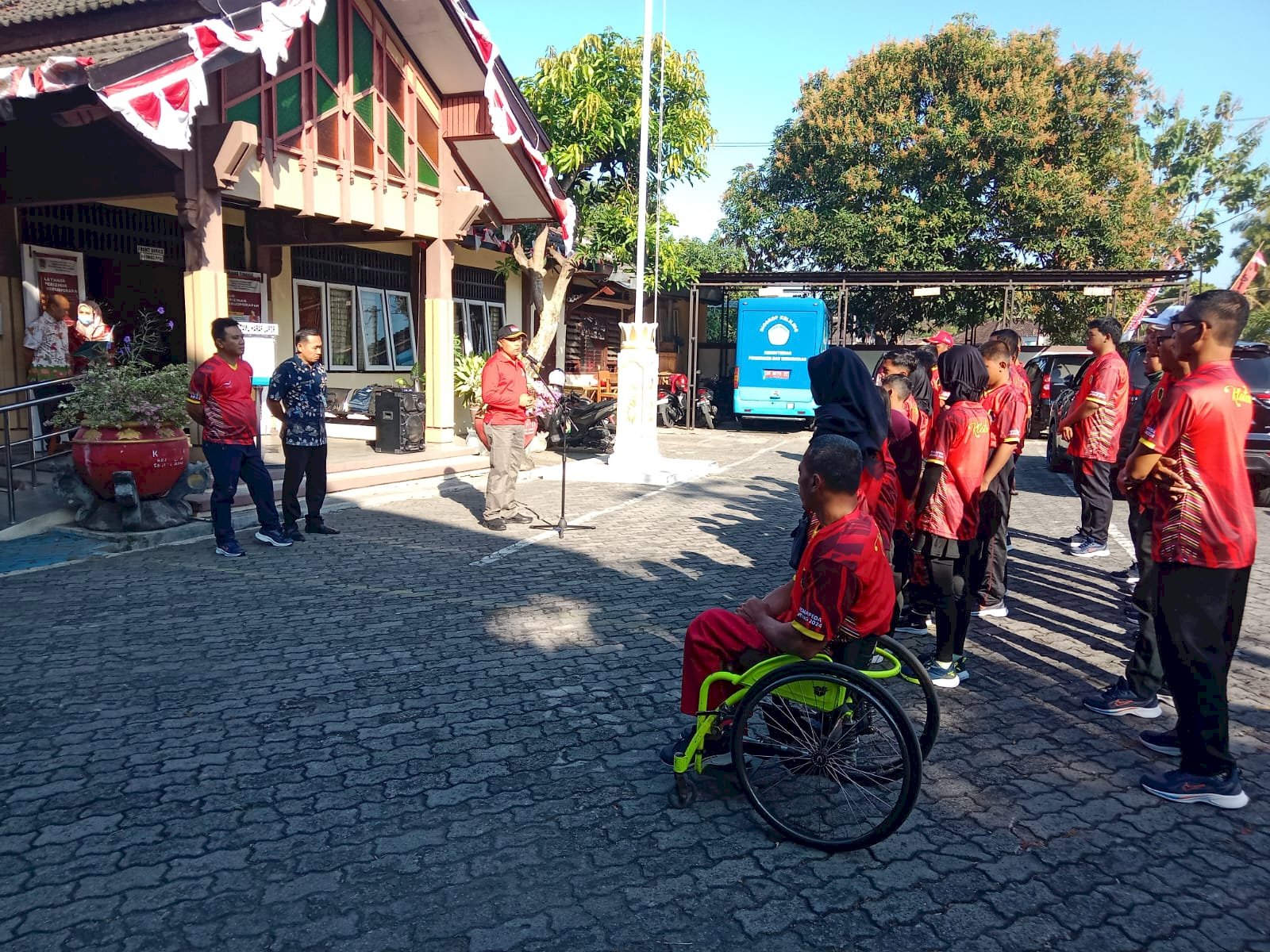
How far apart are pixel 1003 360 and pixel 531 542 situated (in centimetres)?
462

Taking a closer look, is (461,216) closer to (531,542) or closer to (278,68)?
(278,68)

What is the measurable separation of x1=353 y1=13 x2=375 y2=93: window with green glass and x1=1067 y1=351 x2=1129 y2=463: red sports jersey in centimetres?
932

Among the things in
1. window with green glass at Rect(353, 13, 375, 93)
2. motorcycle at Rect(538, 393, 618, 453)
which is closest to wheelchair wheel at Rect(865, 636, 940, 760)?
window with green glass at Rect(353, 13, 375, 93)

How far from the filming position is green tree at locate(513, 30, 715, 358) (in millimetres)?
14664

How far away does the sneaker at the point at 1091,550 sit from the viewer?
8102 mm

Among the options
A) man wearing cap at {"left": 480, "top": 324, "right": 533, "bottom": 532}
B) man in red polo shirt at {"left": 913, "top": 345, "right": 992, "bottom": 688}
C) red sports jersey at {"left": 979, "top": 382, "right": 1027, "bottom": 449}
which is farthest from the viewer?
man wearing cap at {"left": 480, "top": 324, "right": 533, "bottom": 532}

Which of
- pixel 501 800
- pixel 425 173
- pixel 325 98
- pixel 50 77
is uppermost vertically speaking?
pixel 325 98

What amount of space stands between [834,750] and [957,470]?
2.06 m

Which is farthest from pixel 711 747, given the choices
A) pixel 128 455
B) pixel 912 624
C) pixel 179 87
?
pixel 179 87

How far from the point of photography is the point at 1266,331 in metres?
44.0

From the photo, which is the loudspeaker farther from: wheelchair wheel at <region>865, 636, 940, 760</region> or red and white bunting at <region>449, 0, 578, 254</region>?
wheelchair wheel at <region>865, 636, 940, 760</region>

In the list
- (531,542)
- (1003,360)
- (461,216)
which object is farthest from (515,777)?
(461,216)

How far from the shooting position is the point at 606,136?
48.8ft

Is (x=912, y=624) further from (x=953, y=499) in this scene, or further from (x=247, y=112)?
(x=247, y=112)
